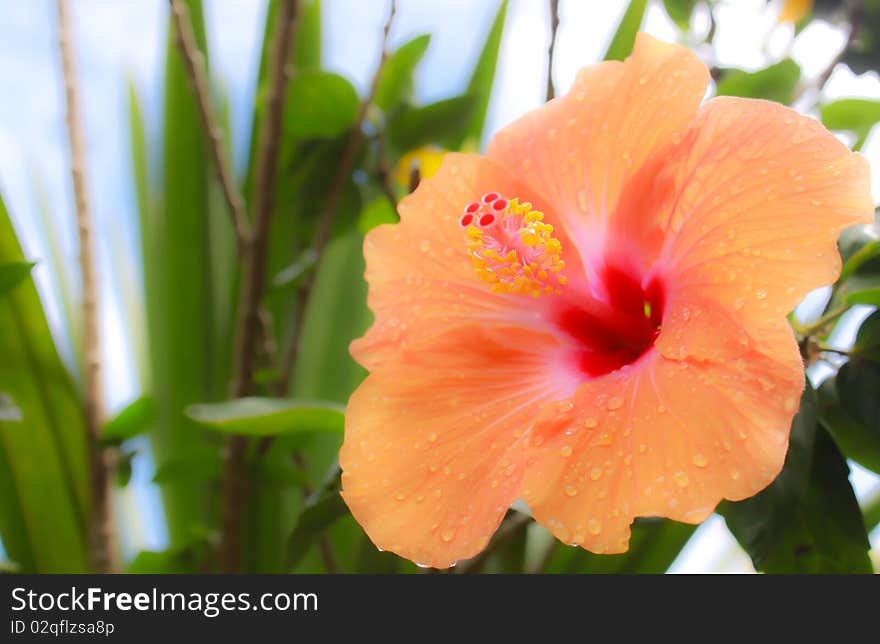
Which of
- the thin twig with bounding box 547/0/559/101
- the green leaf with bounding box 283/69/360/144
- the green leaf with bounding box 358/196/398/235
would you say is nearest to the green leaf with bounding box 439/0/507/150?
the green leaf with bounding box 358/196/398/235

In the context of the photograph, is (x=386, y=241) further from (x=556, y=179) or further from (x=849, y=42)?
(x=849, y=42)

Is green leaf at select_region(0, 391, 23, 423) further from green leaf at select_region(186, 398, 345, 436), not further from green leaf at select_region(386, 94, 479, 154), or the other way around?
green leaf at select_region(386, 94, 479, 154)

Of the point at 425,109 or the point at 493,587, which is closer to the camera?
the point at 493,587

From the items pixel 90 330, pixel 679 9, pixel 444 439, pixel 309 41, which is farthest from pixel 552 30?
pixel 309 41

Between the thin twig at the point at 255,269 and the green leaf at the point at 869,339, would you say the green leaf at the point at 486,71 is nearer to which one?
the thin twig at the point at 255,269

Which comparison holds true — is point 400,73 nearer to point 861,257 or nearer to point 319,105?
point 319,105

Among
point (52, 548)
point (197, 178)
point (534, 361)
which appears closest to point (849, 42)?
point (534, 361)

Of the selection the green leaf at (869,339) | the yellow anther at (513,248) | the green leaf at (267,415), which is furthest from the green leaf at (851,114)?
the green leaf at (267,415)
